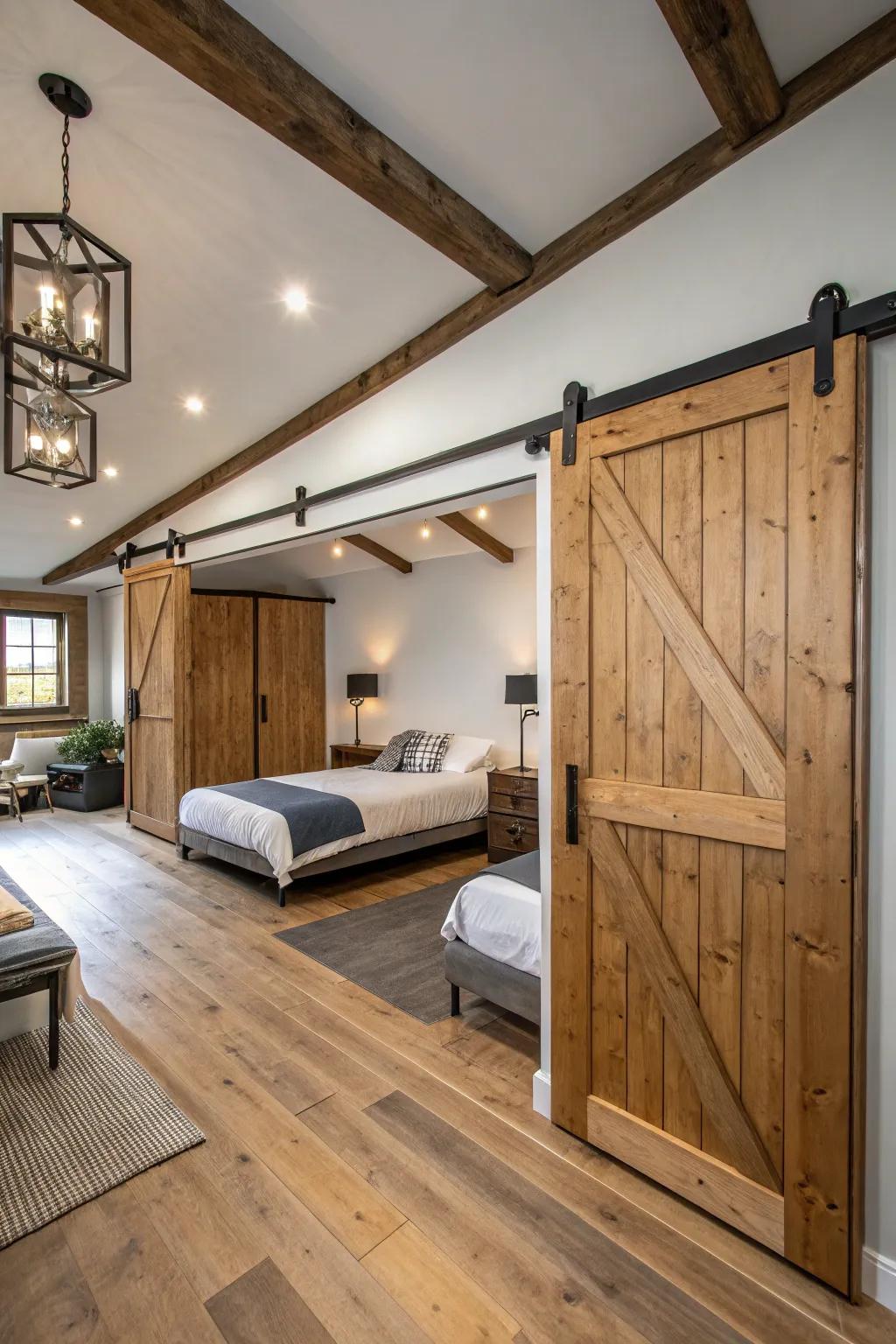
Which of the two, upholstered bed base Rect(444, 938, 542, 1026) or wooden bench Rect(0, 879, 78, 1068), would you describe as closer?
wooden bench Rect(0, 879, 78, 1068)

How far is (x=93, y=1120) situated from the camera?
91.4 inches

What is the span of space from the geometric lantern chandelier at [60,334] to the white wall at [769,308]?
4.54 ft

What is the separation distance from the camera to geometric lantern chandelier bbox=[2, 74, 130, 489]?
1749 millimetres

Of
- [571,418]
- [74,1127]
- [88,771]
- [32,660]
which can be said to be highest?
[571,418]

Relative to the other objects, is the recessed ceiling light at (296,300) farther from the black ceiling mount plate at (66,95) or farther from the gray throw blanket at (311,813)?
the gray throw blanket at (311,813)

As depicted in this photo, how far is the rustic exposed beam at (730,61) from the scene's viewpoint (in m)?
1.56

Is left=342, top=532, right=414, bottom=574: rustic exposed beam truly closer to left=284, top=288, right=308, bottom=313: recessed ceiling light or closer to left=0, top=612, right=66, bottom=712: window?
left=284, top=288, right=308, bottom=313: recessed ceiling light

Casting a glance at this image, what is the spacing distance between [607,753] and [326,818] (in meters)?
2.83

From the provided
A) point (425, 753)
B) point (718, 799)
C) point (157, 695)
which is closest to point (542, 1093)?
point (718, 799)

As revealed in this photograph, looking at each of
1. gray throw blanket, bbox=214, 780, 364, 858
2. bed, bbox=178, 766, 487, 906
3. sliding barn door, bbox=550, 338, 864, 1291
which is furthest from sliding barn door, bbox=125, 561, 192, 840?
sliding barn door, bbox=550, 338, 864, 1291

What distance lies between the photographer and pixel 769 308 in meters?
1.88

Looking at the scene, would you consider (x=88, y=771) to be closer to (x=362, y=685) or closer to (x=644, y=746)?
(x=362, y=685)

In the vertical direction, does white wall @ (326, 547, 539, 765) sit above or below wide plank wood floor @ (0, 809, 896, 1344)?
above

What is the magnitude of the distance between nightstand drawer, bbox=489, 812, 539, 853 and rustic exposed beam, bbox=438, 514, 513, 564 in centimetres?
218
